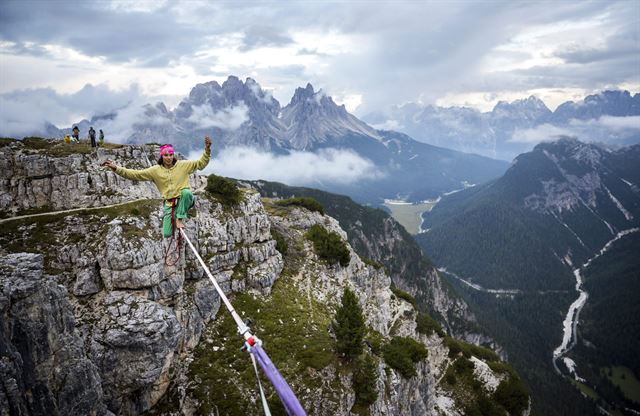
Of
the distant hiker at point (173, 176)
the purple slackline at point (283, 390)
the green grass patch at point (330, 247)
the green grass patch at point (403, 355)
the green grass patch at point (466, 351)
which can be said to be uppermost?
the distant hiker at point (173, 176)

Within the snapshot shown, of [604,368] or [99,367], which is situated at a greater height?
[99,367]

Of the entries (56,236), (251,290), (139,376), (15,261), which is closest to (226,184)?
→ (251,290)

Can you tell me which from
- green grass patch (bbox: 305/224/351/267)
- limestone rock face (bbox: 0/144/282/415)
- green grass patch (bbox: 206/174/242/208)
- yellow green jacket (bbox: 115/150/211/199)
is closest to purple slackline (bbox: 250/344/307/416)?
yellow green jacket (bbox: 115/150/211/199)

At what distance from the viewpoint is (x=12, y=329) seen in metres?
21.3

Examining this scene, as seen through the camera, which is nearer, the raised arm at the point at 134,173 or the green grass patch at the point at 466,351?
the raised arm at the point at 134,173

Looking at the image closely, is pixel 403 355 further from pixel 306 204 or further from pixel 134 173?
pixel 134 173

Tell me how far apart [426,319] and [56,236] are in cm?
8409

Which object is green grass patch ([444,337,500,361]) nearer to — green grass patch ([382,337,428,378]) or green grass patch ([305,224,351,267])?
green grass patch ([382,337,428,378])

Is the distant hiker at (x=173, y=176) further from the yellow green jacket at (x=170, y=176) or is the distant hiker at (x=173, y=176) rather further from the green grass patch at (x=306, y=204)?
the green grass patch at (x=306, y=204)

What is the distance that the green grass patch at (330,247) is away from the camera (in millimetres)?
74125

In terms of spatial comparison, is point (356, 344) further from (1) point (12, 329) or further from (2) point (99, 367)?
(1) point (12, 329)

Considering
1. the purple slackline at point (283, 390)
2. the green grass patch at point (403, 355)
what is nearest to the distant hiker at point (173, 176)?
the purple slackline at point (283, 390)

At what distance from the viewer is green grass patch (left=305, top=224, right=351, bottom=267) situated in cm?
7412

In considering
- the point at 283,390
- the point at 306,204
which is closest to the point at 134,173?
the point at 283,390
